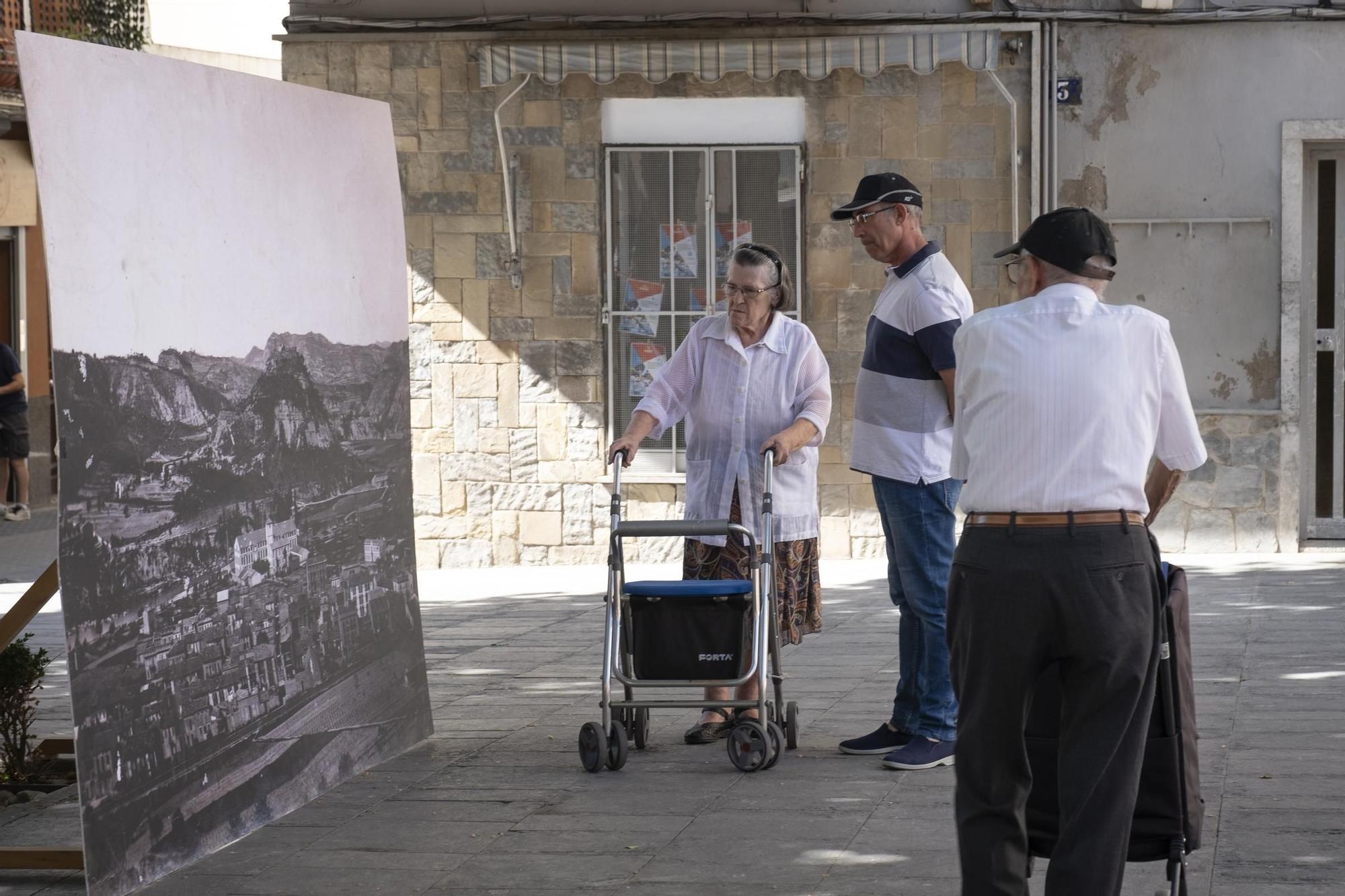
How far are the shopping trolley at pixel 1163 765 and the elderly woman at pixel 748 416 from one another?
8.26 feet

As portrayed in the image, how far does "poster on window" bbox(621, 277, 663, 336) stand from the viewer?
12.6 m

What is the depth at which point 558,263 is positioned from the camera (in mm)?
12609

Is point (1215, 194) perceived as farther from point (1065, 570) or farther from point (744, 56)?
point (1065, 570)

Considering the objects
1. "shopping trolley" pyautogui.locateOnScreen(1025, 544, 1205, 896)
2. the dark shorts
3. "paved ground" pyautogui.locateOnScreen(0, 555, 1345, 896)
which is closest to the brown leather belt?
"shopping trolley" pyautogui.locateOnScreen(1025, 544, 1205, 896)

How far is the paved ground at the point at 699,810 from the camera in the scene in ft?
16.2

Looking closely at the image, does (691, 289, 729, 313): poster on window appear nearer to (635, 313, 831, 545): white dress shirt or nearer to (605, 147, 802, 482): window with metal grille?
(605, 147, 802, 482): window with metal grille

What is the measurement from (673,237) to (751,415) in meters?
6.13

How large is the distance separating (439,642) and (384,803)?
3.72 metres

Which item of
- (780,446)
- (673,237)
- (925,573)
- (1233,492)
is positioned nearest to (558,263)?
(673,237)

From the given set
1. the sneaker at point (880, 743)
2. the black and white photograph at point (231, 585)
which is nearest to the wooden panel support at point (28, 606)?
the black and white photograph at point (231, 585)

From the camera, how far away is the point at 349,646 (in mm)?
6238

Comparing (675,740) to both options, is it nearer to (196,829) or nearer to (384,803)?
(384,803)

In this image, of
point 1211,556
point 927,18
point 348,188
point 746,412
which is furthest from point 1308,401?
point 348,188

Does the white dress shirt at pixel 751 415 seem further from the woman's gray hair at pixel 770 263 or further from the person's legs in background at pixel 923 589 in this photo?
the person's legs in background at pixel 923 589
